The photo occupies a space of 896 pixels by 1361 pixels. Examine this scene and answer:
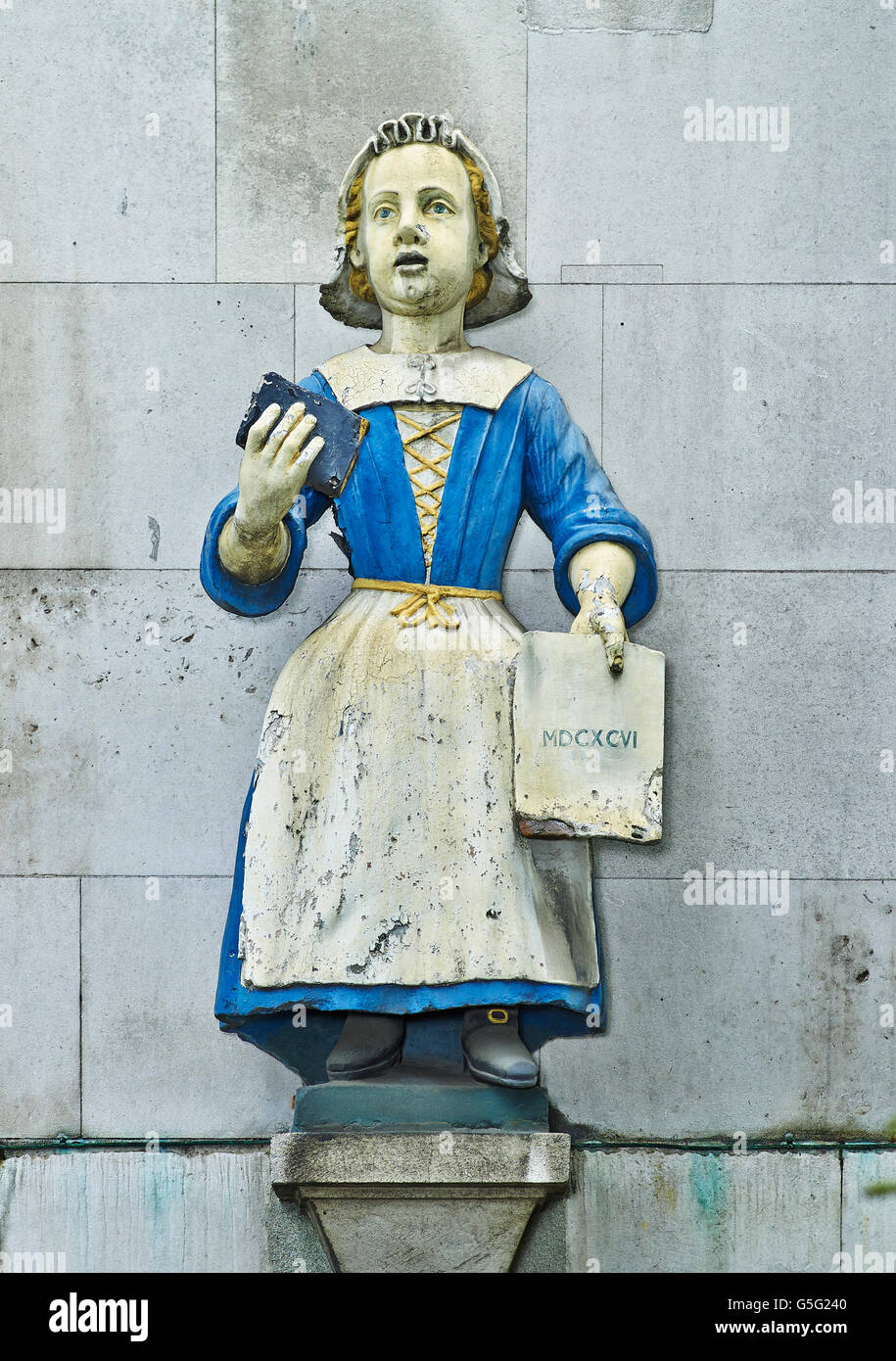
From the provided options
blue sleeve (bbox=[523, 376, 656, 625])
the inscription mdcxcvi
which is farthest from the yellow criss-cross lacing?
the inscription mdcxcvi

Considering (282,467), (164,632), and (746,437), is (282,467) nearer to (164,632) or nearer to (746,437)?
(164,632)

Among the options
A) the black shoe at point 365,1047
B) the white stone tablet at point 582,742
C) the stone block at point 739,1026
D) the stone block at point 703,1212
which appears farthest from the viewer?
the stone block at point 739,1026

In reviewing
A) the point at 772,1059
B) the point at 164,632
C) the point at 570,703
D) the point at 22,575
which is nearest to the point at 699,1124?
the point at 772,1059

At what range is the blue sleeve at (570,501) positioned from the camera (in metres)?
5.14

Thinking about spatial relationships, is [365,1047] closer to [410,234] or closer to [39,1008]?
[39,1008]

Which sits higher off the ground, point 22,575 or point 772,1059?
point 22,575

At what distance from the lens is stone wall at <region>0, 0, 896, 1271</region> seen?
19.5ft

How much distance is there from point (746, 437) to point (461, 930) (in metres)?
1.97

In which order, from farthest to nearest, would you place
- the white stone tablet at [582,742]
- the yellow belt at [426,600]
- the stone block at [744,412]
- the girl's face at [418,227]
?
1. the stone block at [744,412]
2. the girl's face at [418,227]
3. the yellow belt at [426,600]
4. the white stone tablet at [582,742]

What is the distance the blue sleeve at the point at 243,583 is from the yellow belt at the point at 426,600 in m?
0.20

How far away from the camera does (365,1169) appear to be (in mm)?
4855

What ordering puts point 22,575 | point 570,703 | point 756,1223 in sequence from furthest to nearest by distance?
1. point 22,575
2. point 756,1223
3. point 570,703

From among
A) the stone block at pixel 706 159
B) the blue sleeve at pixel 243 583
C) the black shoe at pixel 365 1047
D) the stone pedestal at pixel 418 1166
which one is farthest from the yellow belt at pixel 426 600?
the stone block at pixel 706 159

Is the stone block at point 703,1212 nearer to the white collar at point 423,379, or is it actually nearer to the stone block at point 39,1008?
the stone block at point 39,1008
